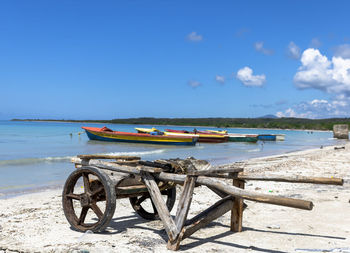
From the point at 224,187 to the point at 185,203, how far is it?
592mm

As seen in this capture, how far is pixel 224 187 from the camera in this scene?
4.69m

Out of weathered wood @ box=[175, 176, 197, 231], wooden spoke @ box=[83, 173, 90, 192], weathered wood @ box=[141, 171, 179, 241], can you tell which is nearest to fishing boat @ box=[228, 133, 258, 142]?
wooden spoke @ box=[83, 173, 90, 192]

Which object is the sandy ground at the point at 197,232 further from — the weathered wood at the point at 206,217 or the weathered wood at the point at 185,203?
the weathered wood at the point at 185,203

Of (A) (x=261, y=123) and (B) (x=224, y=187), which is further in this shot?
(A) (x=261, y=123)

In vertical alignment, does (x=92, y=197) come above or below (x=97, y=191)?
below

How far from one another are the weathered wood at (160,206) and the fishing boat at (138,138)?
29897 millimetres

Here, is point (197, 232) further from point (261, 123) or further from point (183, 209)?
point (261, 123)

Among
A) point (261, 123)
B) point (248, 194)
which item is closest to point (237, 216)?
point (248, 194)

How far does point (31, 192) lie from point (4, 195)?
733 millimetres

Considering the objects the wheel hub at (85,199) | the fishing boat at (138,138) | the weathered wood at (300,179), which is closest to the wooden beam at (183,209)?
the weathered wood at (300,179)

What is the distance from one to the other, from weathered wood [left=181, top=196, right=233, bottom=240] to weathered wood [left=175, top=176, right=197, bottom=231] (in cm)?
16

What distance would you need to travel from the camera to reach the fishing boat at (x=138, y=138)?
116 ft

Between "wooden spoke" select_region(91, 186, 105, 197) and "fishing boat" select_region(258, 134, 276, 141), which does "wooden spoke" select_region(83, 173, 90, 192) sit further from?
"fishing boat" select_region(258, 134, 276, 141)

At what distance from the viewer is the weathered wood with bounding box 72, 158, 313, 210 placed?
3.91 metres
